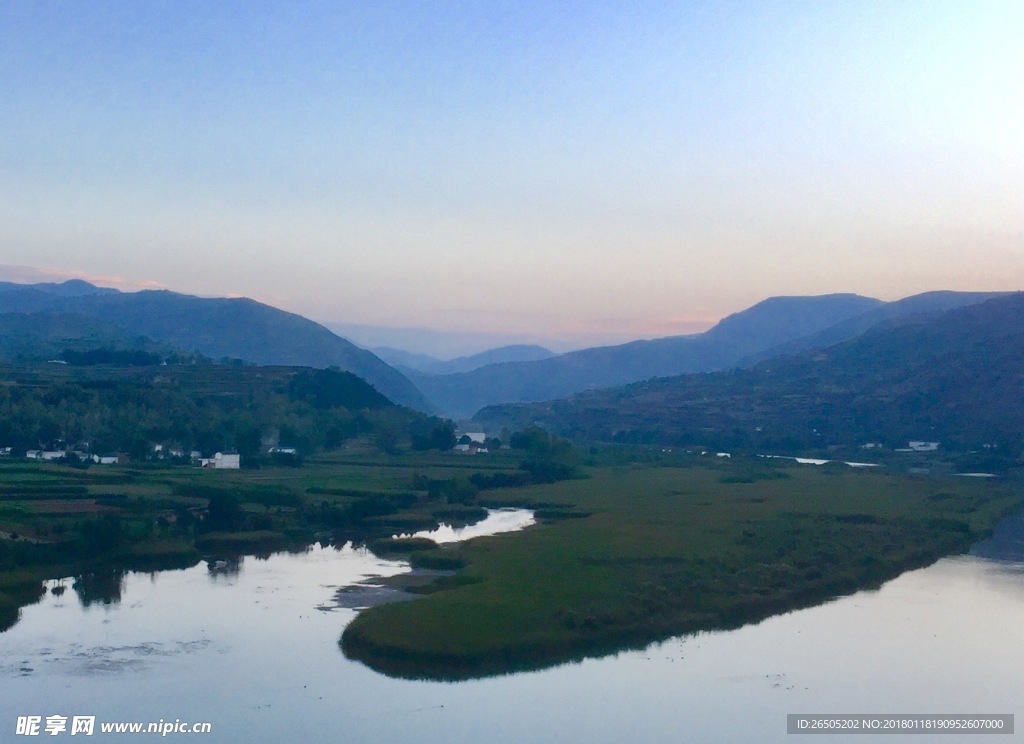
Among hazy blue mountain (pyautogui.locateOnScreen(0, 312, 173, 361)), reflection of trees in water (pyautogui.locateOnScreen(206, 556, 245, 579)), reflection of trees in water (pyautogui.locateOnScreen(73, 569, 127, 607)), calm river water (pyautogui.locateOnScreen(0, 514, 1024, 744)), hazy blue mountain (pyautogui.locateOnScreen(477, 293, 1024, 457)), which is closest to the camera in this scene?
calm river water (pyautogui.locateOnScreen(0, 514, 1024, 744))

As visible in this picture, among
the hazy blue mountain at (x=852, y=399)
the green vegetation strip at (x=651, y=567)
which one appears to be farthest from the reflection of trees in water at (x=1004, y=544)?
the hazy blue mountain at (x=852, y=399)

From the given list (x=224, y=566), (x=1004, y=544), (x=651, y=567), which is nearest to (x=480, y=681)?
(x=651, y=567)

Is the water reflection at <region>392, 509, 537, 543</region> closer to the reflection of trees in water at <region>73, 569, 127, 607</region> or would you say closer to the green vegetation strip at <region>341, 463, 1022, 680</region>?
the green vegetation strip at <region>341, 463, 1022, 680</region>

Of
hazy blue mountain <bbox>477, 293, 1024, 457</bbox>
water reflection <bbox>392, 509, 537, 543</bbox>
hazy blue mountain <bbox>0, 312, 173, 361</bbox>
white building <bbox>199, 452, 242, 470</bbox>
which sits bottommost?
water reflection <bbox>392, 509, 537, 543</bbox>

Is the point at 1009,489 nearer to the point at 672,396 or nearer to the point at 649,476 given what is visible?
the point at 649,476

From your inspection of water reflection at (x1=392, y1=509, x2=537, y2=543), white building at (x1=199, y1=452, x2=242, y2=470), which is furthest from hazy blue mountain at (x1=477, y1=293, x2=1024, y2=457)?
white building at (x1=199, y1=452, x2=242, y2=470)

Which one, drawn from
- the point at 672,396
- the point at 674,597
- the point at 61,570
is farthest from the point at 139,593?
the point at 672,396

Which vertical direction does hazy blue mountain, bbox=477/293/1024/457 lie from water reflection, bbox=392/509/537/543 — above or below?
above

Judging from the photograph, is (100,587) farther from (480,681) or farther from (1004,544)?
(1004,544)
